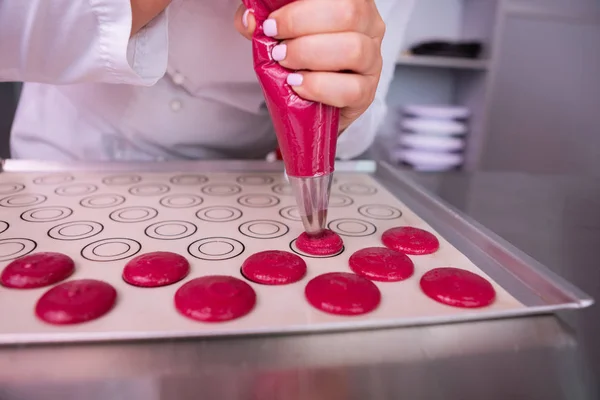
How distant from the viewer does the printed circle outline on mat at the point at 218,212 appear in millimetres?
633

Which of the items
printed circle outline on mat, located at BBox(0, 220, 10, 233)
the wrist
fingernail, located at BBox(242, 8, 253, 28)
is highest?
the wrist

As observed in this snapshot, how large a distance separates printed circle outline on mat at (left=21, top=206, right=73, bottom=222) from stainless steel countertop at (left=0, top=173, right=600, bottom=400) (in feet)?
0.95

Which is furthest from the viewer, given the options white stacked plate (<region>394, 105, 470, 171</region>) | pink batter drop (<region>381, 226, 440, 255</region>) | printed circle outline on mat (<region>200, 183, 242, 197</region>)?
white stacked plate (<region>394, 105, 470, 171</region>)

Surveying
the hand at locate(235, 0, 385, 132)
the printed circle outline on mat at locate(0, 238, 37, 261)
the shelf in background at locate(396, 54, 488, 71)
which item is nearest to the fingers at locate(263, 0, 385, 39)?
the hand at locate(235, 0, 385, 132)

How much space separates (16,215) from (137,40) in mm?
285

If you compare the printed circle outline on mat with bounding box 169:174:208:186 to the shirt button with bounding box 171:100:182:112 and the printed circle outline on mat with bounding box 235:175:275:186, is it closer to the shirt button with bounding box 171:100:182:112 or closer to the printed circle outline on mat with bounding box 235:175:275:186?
the printed circle outline on mat with bounding box 235:175:275:186

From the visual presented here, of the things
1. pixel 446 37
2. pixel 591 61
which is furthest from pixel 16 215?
pixel 591 61

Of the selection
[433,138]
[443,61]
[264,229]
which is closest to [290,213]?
[264,229]

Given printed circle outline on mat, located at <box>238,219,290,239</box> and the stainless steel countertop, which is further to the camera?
printed circle outline on mat, located at <box>238,219,290,239</box>

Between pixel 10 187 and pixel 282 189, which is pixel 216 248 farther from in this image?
pixel 10 187

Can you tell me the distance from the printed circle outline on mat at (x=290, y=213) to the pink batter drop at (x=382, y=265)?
0.15 metres

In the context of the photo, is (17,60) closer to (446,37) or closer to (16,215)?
(16,215)

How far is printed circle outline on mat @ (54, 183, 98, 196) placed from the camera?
72 centimetres

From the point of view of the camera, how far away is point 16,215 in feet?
2.04
